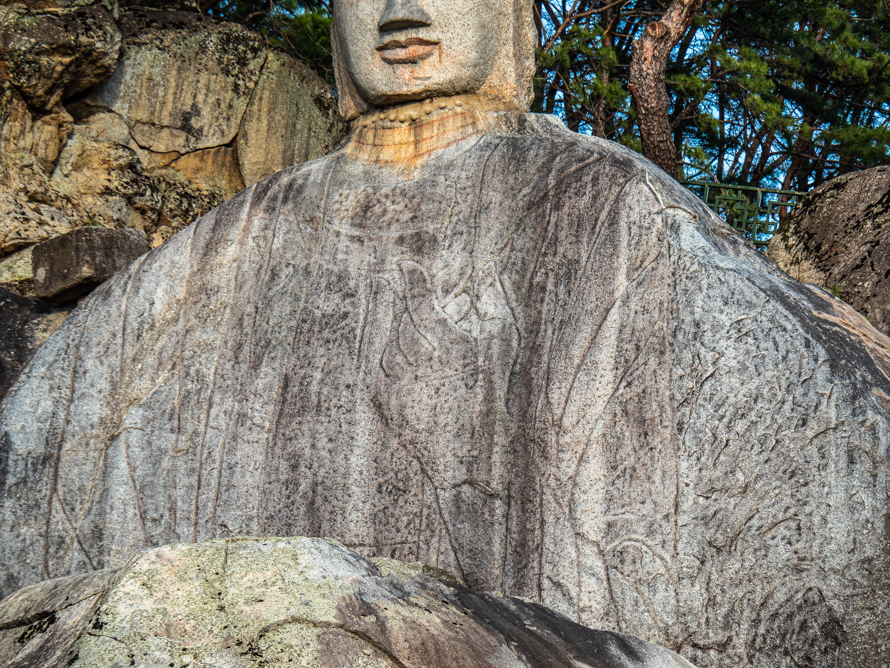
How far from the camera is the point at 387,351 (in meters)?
3.57

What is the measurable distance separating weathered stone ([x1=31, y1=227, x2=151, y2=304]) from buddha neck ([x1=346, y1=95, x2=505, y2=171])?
1.58 m

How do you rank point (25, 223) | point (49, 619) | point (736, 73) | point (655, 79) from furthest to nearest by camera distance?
1. point (736, 73)
2. point (655, 79)
3. point (25, 223)
4. point (49, 619)

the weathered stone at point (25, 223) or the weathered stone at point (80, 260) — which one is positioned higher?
the weathered stone at point (25, 223)

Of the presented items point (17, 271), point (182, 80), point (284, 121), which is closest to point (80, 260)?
point (17, 271)

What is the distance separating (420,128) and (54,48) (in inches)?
189

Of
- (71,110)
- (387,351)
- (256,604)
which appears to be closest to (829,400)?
(387,351)

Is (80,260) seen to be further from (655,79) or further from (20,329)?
(655,79)

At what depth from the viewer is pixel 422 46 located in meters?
3.88

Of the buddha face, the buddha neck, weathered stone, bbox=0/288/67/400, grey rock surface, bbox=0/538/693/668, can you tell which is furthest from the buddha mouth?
grey rock surface, bbox=0/538/693/668

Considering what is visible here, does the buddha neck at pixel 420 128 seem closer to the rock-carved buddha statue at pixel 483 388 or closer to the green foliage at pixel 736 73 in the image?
the rock-carved buddha statue at pixel 483 388

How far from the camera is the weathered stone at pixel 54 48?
7.70 m

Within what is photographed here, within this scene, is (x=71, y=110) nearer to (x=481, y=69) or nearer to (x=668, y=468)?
(x=481, y=69)

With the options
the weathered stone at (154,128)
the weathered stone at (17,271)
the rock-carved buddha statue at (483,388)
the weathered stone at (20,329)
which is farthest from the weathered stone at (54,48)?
the rock-carved buddha statue at (483,388)

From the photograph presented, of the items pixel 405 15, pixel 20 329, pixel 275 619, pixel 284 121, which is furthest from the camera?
Answer: pixel 284 121
